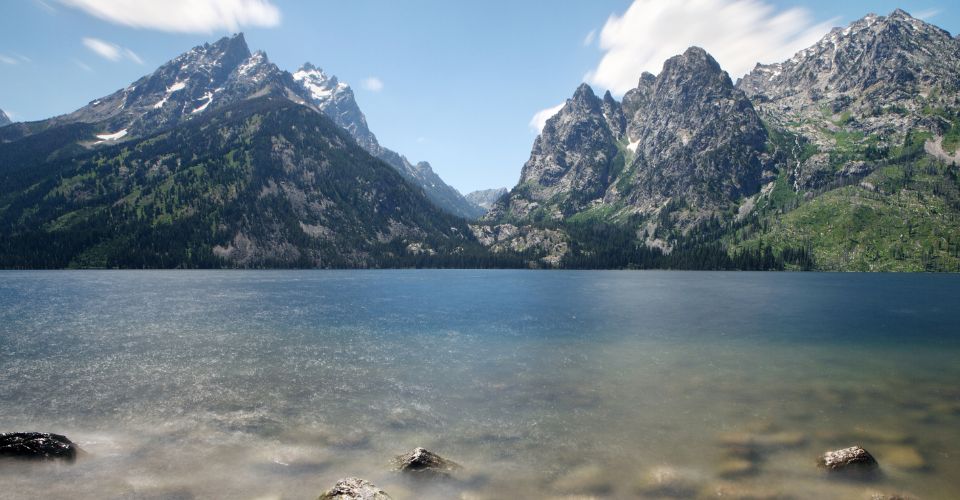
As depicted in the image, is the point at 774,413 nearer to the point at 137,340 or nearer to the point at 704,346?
the point at 704,346

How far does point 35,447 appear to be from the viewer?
2548 cm

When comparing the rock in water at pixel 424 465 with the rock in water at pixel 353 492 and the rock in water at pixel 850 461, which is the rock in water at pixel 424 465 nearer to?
the rock in water at pixel 353 492

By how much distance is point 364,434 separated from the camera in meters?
30.4

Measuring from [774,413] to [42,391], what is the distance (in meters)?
57.8

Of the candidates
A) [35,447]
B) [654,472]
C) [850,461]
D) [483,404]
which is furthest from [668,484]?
[35,447]

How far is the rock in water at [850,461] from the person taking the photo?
2470 centimetres

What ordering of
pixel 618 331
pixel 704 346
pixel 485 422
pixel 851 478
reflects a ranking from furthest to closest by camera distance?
pixel 618 331 < pixel 704 346 < pixel 485 422 < pixel 851 478

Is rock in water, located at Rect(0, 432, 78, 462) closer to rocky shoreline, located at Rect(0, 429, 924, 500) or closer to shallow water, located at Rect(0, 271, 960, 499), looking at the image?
rocky shoreline, located at Rect(0, 429, 924, 500)

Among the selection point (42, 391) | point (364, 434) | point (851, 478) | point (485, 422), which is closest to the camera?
point (851, 478)

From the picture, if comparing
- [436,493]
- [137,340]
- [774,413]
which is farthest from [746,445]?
[137,340]

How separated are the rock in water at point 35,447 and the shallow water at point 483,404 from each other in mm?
912

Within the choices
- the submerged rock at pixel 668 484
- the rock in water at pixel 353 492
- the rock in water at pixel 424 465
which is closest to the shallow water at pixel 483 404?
the submerged rock at pixel 668 484

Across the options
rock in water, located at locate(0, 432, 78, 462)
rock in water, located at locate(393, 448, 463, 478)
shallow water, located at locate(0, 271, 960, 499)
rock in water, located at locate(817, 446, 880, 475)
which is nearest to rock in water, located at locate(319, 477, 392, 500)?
shallow water, located at locate(0, 271, 960, 499)

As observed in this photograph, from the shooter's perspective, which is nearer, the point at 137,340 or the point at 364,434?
the point at 364,434
